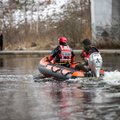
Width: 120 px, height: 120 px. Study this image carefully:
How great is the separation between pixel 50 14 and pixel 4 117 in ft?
169

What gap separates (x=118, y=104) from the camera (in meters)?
11.0

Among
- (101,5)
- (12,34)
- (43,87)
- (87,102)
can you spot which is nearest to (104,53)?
(101,5)

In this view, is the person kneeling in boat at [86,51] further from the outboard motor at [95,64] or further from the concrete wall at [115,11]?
the concrete wall at [115,11]

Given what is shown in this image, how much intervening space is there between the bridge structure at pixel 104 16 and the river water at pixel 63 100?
90.9 ft

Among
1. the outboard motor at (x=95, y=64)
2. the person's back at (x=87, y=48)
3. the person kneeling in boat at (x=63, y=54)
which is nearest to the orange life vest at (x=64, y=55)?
the person kneeling in boat at (x=63, y=54)

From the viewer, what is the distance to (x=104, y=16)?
4616 centimetres

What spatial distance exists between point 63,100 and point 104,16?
34.8 m

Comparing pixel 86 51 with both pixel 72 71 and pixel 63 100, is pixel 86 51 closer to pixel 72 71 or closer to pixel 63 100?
pixel 72 71

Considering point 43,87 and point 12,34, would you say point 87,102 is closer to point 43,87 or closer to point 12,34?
point 43,87

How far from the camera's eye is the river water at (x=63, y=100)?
9.80 metres

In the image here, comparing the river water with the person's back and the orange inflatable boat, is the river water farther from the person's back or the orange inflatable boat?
the person's back

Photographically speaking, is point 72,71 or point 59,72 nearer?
point 72,71

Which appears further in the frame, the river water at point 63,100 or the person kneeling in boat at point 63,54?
the person kneeling in boat at point 63,54

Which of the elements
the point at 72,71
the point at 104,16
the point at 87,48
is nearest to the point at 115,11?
the point at 104,16
